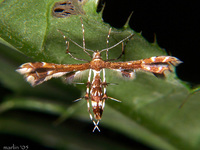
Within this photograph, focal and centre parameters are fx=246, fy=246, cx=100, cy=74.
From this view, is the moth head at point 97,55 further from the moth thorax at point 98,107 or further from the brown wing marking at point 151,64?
the moth thorax at point 98,107

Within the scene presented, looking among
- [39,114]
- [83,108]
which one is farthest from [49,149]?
[83,108]

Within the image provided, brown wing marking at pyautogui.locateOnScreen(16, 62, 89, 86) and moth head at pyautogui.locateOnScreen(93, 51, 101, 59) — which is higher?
moth head at pyautogui.locateOnScreen(93, 51, 101, 59)

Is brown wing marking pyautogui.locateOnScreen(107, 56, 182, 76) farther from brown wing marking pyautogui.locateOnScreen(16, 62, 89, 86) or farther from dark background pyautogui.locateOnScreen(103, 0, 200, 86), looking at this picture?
brown wing marking pyautogui.locateOnScreen(16, 62, 89, 86)

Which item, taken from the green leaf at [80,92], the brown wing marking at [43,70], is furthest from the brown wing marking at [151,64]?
the brown wing marking at [43,70]

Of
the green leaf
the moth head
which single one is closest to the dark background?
the green leaf

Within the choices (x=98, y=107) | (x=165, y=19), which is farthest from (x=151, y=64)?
(x=98, y=107)

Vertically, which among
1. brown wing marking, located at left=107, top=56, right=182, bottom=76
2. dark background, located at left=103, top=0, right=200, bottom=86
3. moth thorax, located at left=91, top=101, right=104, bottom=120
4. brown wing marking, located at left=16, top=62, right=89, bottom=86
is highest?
dark background, located at left=103, top=0, right=200, bottom=86

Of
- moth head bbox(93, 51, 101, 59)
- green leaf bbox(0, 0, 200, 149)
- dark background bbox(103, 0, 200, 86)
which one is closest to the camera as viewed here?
dark background bbox(103, 0, 200, 86)
